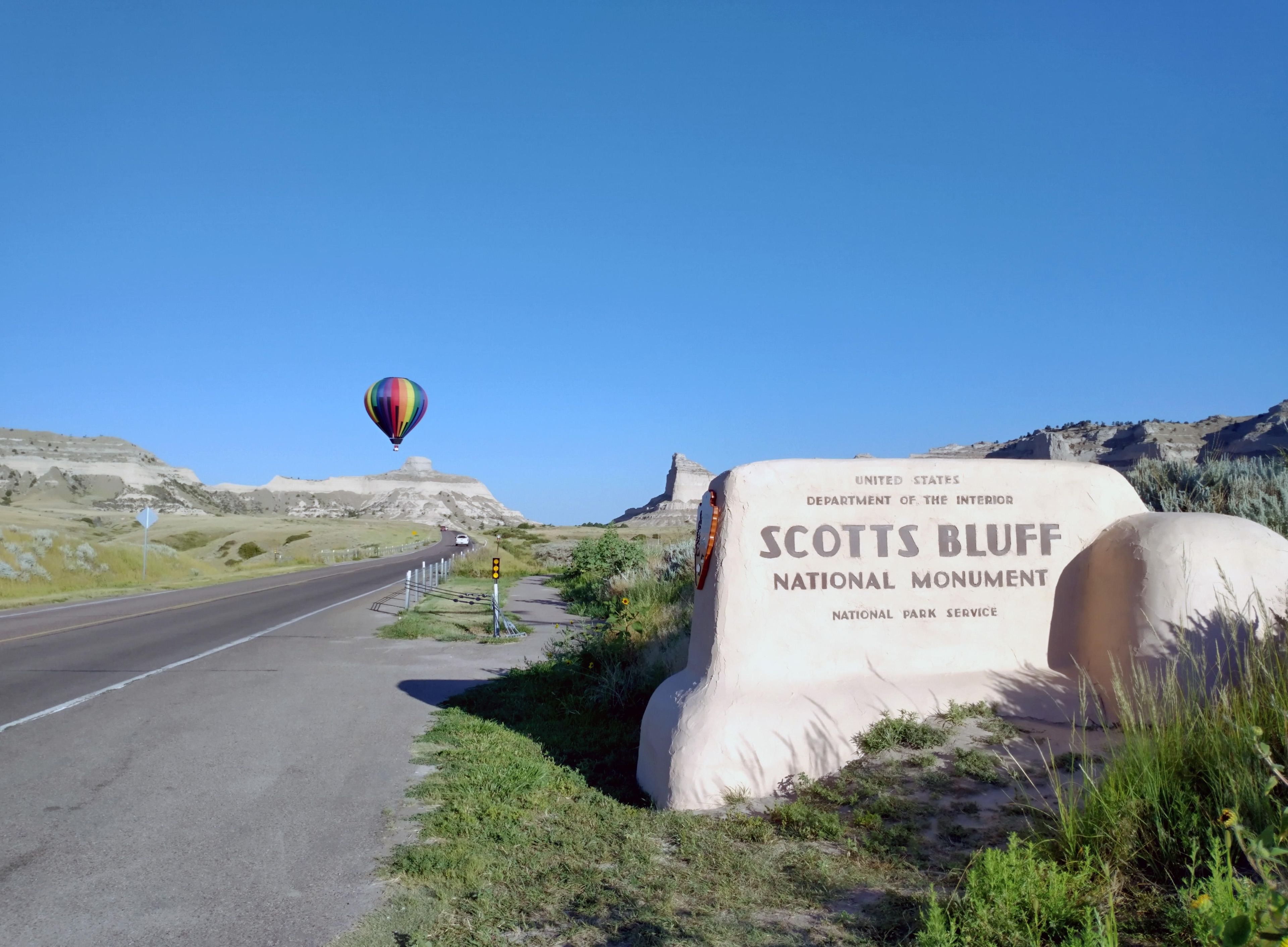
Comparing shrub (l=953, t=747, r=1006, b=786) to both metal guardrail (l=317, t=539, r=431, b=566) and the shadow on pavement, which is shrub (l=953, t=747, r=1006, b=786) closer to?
the shadow on pavement

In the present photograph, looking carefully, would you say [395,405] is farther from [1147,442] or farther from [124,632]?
[1147,442]

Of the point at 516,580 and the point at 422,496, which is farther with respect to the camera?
the point at 422,496

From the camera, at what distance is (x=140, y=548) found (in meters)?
35.9

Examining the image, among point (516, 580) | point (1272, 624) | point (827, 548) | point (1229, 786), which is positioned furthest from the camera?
point (516, 580)

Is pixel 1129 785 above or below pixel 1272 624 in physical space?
below

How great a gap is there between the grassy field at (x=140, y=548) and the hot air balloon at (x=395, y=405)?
8.18m

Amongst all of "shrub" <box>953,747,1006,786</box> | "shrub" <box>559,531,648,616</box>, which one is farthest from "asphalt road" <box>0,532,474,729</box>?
"shrub" <box>953,747,1006,786</box>

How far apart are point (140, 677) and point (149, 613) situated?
9465 mm

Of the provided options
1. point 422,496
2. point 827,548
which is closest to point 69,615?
point 827,548

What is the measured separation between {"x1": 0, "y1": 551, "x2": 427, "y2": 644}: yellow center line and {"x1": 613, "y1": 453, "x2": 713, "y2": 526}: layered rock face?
63694 mm

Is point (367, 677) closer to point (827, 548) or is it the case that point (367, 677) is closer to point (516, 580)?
point (827, 548)

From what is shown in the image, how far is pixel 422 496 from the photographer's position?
196m

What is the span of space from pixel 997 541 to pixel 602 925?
3722 mm

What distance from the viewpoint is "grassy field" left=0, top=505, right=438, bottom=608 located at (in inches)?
1035
